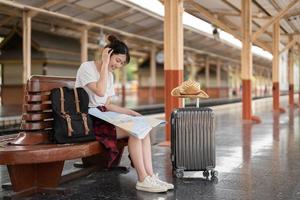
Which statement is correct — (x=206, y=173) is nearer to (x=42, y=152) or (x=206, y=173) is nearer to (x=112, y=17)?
(x=42, y=152)

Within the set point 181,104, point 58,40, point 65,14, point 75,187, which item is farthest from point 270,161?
point 58,40

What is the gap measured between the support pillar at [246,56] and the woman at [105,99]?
7.47 metres

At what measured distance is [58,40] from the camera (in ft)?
63.3

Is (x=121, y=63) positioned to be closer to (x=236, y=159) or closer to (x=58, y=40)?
(x=236, y=159)

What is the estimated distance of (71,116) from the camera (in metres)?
3.77

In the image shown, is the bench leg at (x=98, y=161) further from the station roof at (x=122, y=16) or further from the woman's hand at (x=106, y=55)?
the station roof at (x=122, y=16)

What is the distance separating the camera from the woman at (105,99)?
12.7 ft

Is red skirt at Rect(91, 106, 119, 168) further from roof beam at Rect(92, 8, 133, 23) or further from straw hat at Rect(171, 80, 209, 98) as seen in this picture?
roof beam at Rect(92, 8, 133, 23)

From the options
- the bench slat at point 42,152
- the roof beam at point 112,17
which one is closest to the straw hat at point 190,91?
the bench slat at point 42,152

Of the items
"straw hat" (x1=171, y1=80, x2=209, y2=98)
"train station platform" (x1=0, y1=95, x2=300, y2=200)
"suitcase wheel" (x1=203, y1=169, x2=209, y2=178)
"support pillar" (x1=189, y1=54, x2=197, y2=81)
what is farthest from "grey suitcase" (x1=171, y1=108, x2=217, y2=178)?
"support pillar" (x1=189, y1=54, x2=197, y2=81)

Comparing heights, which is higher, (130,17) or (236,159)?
(130,17)

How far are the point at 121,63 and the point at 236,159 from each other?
2.18 m

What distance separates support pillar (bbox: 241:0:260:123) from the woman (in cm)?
747

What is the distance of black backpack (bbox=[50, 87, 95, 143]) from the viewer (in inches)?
146
